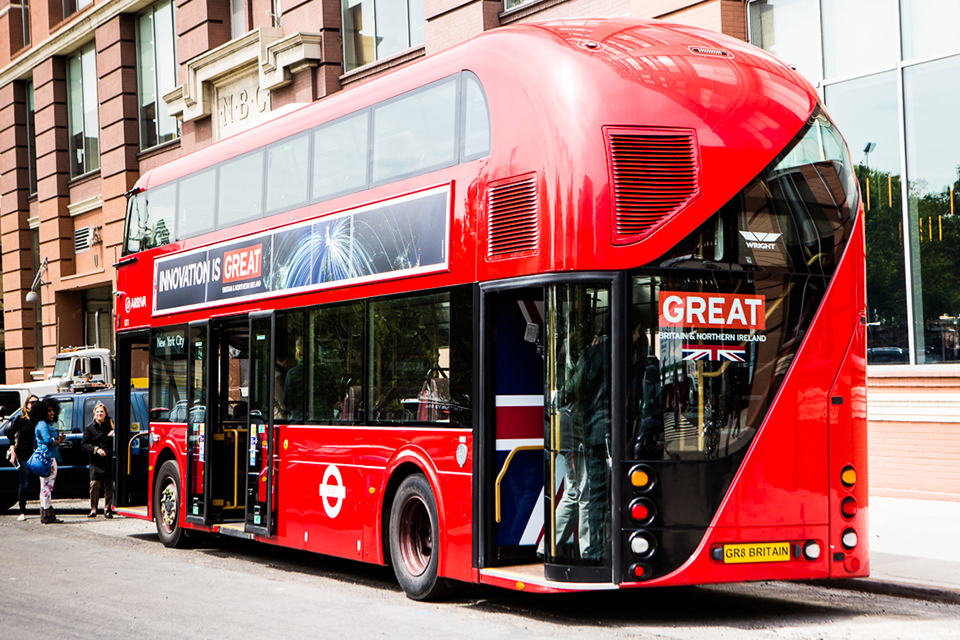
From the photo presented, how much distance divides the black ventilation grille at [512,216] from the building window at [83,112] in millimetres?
26906

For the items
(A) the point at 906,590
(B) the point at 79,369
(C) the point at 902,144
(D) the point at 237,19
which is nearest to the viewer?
(A) the point at 906,590

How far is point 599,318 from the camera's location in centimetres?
785

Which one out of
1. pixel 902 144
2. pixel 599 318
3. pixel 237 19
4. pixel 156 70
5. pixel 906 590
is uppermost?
pixel 237 19

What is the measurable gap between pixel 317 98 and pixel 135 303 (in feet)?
30.0

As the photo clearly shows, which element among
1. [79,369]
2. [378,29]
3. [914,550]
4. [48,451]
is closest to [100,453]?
[48,451]

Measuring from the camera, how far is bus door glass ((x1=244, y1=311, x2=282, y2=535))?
11.7 m

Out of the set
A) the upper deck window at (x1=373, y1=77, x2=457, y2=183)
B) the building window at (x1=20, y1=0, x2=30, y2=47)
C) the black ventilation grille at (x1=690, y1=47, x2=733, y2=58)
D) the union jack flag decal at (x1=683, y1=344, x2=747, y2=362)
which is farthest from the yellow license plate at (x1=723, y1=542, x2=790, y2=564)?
the building window at (x1=20, y1=0, x2=30, y2=47)

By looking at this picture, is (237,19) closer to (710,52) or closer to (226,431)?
(226,431)

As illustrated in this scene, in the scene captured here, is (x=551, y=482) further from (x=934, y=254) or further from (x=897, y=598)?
(x=934, y=254)

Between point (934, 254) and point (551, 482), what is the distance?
805 cm

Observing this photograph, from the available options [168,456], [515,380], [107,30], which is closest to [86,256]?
[107,30]

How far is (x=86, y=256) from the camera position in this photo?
109 ft

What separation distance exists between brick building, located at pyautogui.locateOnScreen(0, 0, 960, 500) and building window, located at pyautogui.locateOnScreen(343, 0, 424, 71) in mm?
39

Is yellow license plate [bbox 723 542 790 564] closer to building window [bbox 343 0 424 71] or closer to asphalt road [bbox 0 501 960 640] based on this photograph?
asphalt road [bbox 0 501 960 640]
